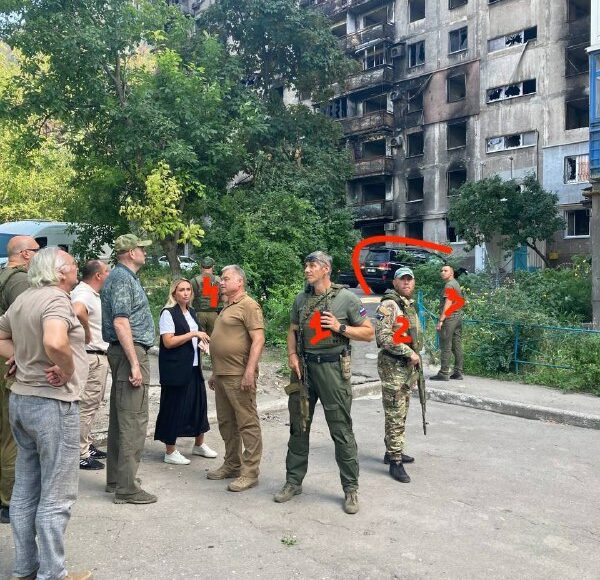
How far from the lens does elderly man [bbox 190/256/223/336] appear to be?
979 centimetres

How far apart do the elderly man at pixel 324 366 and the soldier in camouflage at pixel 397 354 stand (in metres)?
0.72

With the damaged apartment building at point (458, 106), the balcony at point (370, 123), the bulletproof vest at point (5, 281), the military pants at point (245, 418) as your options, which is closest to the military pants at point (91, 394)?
the bulletproof vest at point (5, 281)

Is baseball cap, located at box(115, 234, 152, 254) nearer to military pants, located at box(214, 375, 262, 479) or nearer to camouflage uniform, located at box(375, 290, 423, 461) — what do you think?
military pants, located at box(214, 375, 262, 479)

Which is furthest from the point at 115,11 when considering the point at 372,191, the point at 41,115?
the point at 372,191

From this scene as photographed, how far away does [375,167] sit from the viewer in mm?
→ 37219

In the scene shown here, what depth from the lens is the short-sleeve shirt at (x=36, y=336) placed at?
3.30 metres

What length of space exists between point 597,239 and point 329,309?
1249 cm

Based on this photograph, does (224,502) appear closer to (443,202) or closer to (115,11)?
(115,11)

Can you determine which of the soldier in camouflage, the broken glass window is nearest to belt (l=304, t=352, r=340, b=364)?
the soldier in camouflage

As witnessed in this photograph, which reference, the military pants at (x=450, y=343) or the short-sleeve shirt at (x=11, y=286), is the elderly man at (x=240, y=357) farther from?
the military pants at (x=450, y=343)

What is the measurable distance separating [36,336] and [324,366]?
211cm

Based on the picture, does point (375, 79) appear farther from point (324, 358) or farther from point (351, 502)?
point (351, 502)

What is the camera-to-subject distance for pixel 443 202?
114 ft

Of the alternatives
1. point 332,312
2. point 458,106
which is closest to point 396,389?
point 332,312
